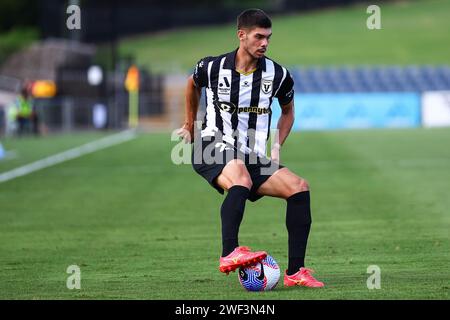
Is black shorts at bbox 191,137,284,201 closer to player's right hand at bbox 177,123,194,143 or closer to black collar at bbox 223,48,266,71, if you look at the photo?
player's right hand at bbox 177,123,194,143

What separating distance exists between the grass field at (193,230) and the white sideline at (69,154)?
505 millimetres

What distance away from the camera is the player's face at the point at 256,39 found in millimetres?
9828

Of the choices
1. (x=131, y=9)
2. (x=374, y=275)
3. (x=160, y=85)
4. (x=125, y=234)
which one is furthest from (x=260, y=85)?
(x=131, y=9)

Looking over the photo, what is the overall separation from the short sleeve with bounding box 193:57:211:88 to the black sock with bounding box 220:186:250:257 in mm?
996

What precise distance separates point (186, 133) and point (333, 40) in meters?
75.8

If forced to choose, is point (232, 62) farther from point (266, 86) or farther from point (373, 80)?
point (373, 80)

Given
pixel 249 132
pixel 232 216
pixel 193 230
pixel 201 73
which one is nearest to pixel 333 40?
pixel 193 230

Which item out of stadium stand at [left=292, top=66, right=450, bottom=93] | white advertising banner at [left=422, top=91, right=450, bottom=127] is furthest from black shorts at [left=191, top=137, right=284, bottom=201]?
stadium stand at [left=292, top=66, right=450, bottom=93]

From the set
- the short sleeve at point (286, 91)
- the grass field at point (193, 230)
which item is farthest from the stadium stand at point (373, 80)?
the short sleeve at point (286, 91)

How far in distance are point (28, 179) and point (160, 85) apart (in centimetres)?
3516

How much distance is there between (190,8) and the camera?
8750 cm

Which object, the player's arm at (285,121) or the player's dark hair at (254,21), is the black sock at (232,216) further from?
the player's dark hair at (254,21)
